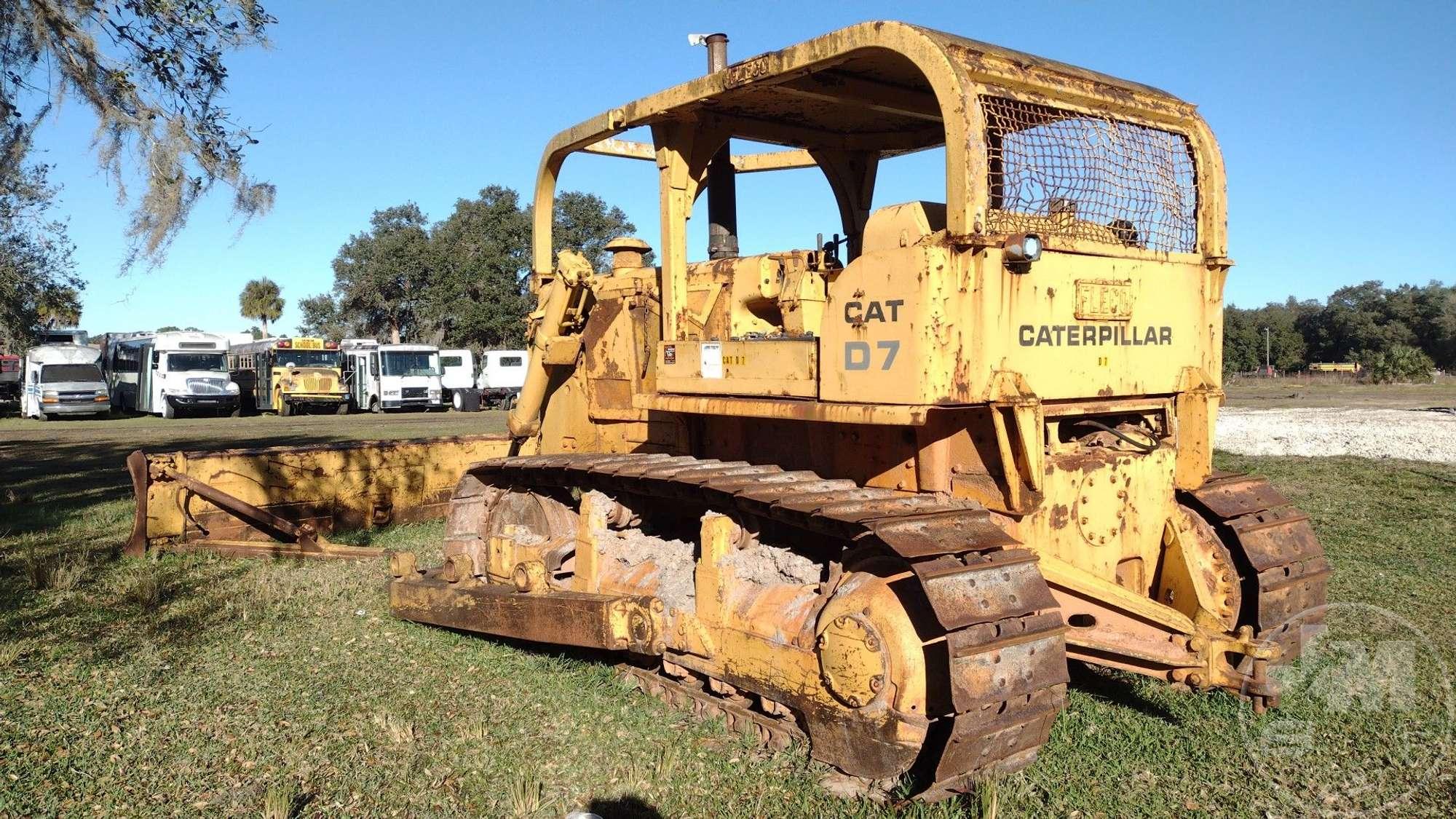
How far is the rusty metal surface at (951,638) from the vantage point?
3590mm

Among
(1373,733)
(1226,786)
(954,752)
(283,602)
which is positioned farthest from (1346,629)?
(283,602)

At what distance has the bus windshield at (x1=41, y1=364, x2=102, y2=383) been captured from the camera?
3186 cm

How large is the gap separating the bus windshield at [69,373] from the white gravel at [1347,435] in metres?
32.4

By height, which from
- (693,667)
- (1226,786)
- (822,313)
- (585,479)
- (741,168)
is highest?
(741,168)

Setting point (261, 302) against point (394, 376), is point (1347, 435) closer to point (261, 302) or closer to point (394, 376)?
point (394, 376)

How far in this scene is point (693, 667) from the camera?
4969 mm

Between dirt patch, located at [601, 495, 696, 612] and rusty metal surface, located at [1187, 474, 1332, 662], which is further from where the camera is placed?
dirt patch, located at [601, 495, 696, 612]

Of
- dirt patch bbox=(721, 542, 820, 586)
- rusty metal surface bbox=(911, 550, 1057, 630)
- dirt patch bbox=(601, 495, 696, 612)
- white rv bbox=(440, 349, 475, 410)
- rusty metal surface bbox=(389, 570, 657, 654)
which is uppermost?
white rv bbox=(440, 349, 475, 410)

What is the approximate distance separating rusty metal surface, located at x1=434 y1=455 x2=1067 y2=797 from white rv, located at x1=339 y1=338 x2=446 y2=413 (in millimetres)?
33673

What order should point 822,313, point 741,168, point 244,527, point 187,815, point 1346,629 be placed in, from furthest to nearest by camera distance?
point 244,527 → point 741,168 → point 1346,629 → point 822,313 → point 187,815

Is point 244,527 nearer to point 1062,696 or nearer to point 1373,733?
point 1062,696

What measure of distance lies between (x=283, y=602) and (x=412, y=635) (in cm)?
136

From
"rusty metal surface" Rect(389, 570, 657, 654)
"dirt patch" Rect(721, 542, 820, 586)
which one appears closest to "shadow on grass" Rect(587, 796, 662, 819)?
"rusty metal surface" Rect(389, 570, 657, 654)

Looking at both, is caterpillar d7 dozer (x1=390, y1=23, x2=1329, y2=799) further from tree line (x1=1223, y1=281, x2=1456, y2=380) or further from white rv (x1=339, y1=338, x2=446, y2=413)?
tree line (x1=1223, y1=281, x2=1456, y2=380)
